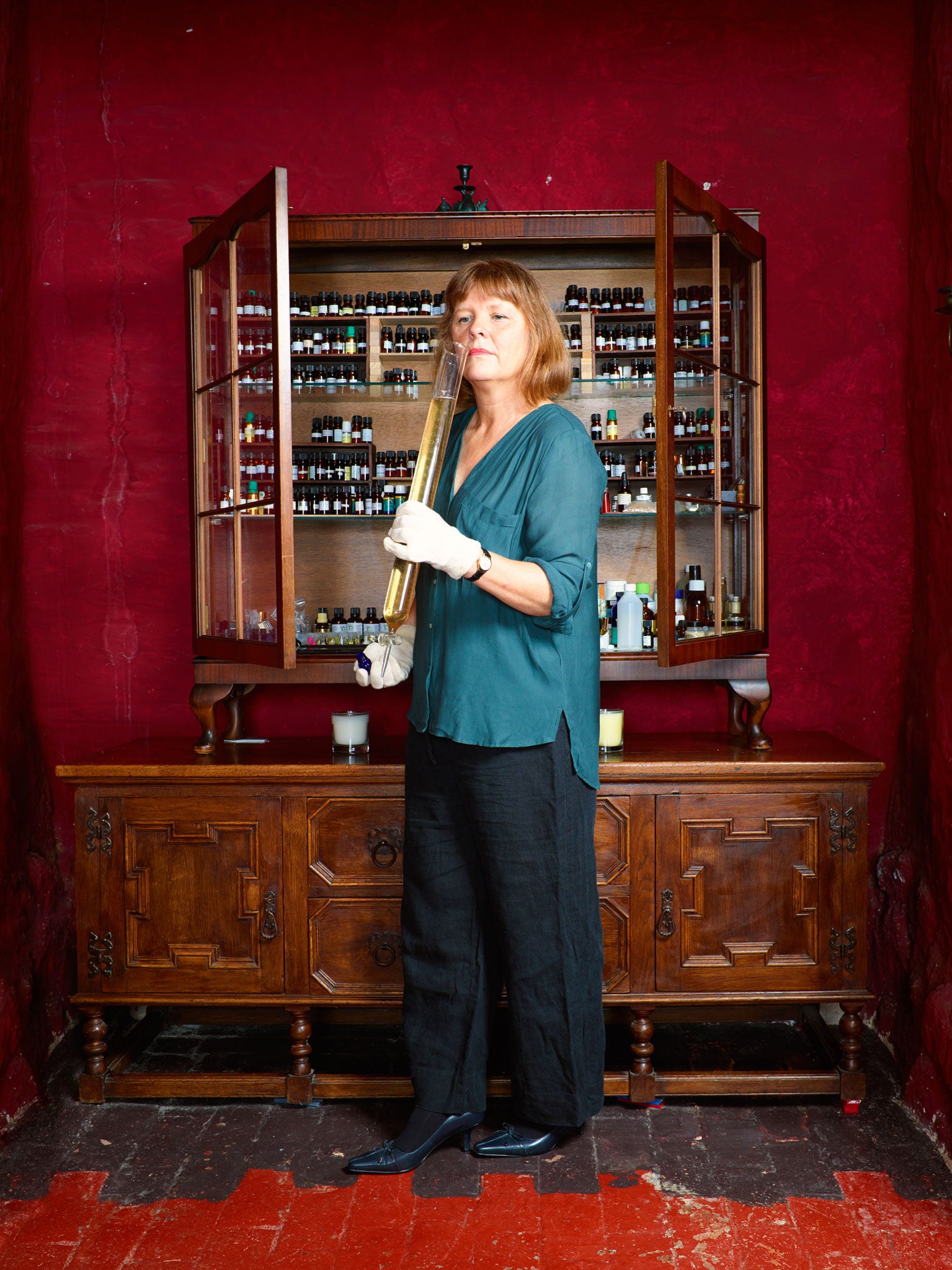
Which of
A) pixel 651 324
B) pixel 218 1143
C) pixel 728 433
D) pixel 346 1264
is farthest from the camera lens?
pixel 651 324

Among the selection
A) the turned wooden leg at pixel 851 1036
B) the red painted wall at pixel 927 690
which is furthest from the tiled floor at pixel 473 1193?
the red painted wall at pixel 927 690

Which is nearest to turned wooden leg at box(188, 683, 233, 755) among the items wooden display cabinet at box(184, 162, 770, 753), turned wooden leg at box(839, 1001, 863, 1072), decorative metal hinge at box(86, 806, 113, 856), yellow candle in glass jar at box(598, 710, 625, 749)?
wooden display cabinet at box(184, 162, 770, 753)

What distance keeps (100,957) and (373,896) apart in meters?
0.68

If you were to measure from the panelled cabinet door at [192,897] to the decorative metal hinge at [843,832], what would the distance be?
132 cm

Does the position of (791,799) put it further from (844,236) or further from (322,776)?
(844,236)

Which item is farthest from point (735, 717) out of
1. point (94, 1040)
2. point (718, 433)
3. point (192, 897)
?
point (94, 1040)

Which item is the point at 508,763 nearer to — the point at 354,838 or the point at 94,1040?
the point at 354,838

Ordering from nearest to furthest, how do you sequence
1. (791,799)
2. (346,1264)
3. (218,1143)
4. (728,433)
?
(346,1264) → (218,1143) → (791,799) → (728,433)

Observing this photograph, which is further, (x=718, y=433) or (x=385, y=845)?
(x=718, y=433)

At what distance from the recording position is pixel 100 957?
246cm

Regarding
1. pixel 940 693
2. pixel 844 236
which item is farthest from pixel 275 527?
pixel 844 236

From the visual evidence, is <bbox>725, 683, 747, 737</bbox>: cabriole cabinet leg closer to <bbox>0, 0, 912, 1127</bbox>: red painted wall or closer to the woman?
<bbox>0, 0, 912, 1127</bbox>: red painted wall

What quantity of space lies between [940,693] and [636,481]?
39.7 inches

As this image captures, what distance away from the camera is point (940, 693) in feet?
8.27
